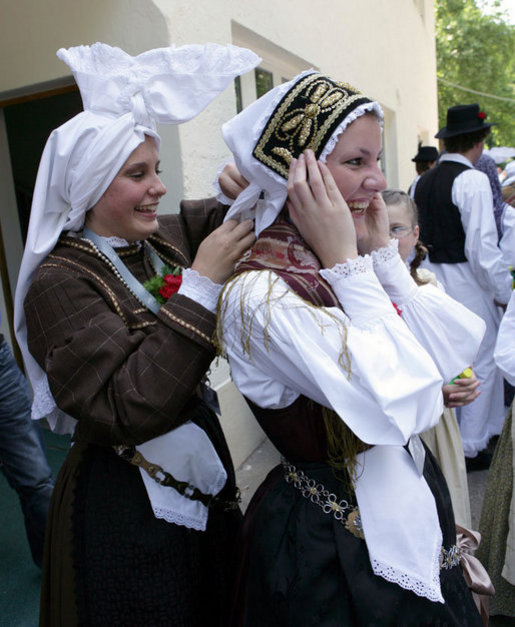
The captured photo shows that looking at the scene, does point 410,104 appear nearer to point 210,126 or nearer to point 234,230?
point 210,126

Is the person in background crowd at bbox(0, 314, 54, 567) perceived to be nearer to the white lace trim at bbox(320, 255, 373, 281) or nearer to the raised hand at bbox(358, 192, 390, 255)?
the raised hand at bbox(358, 192, 390, 255)

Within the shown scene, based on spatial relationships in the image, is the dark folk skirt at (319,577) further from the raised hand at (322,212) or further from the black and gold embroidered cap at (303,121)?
the black and gold embroidered cap at (303,121)

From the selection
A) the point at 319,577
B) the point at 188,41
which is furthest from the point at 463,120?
the point at 319,577

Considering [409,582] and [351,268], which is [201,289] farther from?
[409,582]

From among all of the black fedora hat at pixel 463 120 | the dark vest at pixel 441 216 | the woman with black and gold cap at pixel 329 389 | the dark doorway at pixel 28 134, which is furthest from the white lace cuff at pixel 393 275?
the dark doorway at pixel 28 134

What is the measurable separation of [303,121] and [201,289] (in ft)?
1.67

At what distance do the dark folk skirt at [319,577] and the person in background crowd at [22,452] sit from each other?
1.72 metres

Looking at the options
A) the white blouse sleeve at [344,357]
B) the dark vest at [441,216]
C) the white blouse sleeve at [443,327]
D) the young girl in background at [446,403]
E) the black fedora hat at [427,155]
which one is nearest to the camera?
the white blouse sleeve at [344,357]

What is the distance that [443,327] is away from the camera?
1.67 meters

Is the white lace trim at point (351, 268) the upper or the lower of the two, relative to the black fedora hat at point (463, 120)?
upper

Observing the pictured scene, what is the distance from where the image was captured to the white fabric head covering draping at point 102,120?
169cm

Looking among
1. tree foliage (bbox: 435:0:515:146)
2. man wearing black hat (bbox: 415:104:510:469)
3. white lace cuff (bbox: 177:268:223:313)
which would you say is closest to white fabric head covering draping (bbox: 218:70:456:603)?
white lace cuff (bbox: 177:268:223:313)

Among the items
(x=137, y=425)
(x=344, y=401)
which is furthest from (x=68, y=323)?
(x=344, y=401)

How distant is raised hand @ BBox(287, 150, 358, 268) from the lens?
1338mm
